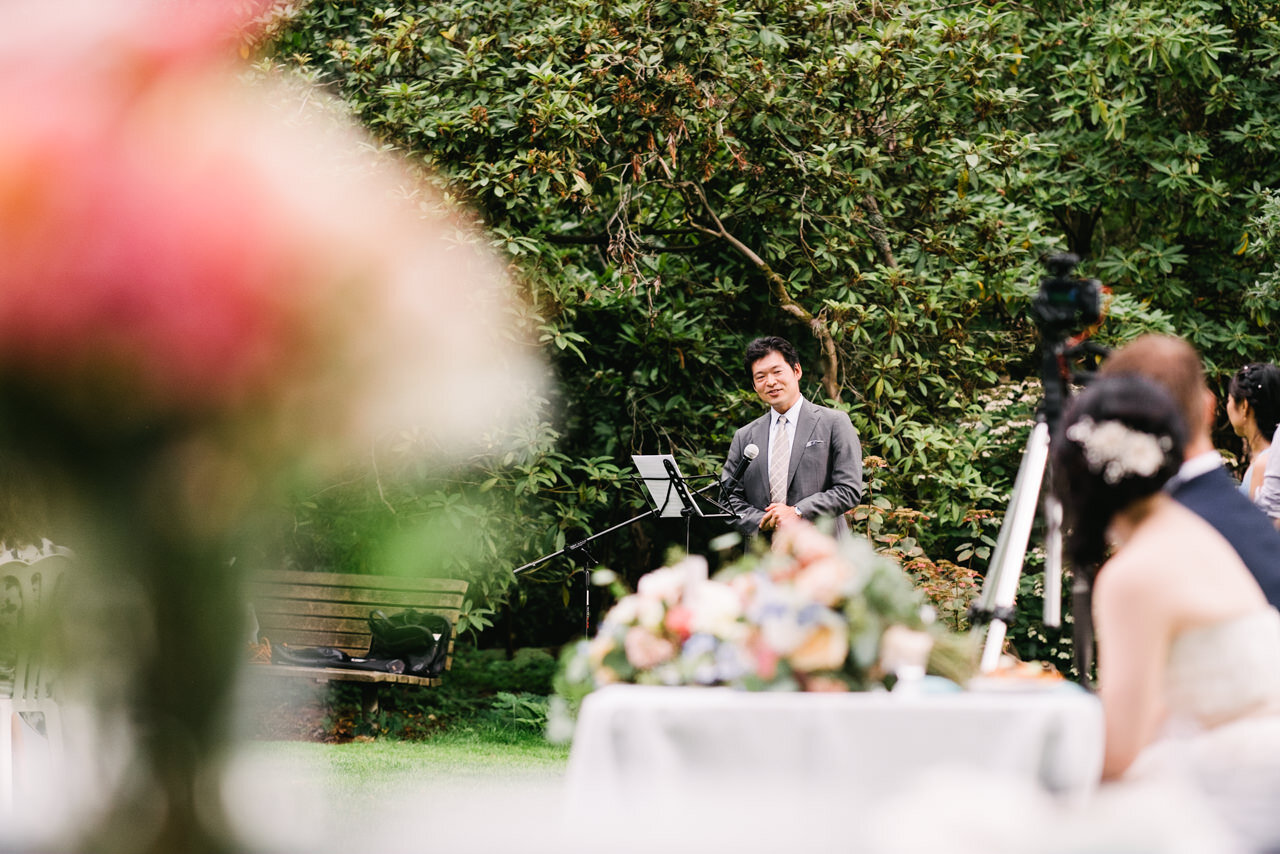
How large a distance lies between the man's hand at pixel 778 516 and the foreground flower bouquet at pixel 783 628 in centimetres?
262

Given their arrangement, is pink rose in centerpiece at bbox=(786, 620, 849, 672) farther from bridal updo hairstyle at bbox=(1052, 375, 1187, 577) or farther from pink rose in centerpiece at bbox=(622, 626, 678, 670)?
bridal updo hairstyle at bbox=(1052, 375, 1187, 577)

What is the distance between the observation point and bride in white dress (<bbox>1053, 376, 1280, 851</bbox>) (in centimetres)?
205

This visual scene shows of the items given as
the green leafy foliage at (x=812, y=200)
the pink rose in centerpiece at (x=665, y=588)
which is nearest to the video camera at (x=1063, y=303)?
the pink rose in centerpiece at (x=665, y=588)

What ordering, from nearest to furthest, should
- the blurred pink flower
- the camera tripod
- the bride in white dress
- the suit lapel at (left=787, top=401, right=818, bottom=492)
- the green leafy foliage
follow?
the blurred pink flower, the bride in white dress, the camera tripod, the suit lapel at (left=787, top=401, right=818, bottom=492), the green leafy foliage

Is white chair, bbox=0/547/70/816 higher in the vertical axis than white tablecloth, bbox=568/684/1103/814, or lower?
higher

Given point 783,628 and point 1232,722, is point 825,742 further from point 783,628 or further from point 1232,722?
point 1232,722

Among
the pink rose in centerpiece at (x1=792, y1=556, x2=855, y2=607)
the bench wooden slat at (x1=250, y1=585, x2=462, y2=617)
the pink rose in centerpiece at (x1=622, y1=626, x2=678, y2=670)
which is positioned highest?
the pink rose in centerpiece at (x1=792, y1=556, x2=855, y2=607)

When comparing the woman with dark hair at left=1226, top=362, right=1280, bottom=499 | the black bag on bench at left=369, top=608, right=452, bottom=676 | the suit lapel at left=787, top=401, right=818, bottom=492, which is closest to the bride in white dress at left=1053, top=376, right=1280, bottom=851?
the woman with dark hair at left=1226, top=362, right=1280, bottom=499

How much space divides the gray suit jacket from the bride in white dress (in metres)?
3.20

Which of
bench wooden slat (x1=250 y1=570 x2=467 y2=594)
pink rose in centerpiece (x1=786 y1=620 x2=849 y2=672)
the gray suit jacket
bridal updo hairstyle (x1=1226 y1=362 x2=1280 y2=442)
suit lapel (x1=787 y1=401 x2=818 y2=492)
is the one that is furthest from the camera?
bench wooden slat (x1=250 y1=570 x2=467 y2=594)

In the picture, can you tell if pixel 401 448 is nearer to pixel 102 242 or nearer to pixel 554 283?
pixel 102 242

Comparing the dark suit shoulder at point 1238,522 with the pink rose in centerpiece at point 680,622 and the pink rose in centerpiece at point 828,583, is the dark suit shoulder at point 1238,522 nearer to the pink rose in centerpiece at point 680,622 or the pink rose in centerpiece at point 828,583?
the pink rose in centerpiece at point 828,583

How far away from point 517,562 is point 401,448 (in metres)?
6.82

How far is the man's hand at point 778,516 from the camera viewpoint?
16.6 ft
